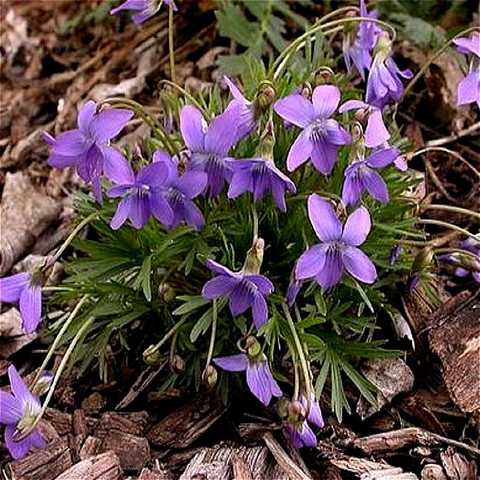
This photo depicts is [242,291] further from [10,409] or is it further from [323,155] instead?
[10,409]

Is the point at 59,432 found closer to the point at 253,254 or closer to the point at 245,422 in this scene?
the point at 245,422

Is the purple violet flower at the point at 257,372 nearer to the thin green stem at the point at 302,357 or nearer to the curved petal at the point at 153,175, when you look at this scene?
the thin green stem at the point at 302,357

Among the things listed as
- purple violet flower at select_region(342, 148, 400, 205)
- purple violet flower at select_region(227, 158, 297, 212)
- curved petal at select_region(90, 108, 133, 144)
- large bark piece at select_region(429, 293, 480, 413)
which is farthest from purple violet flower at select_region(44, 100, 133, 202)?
large bark piece at select_region(429, 293, 480, 413)

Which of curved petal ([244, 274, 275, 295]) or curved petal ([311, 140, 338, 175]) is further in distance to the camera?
curved petal ([311, 140, 338, 175])

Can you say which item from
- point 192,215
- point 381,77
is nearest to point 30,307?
point 192,215

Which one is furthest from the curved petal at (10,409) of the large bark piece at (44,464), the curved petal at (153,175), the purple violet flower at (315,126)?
the purple violet flower at (315,126)

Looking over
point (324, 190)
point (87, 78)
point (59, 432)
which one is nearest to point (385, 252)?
point (324, 190)

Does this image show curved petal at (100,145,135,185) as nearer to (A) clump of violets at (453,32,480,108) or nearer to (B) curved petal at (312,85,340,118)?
(B) curved petal at (312,85,340,118)
